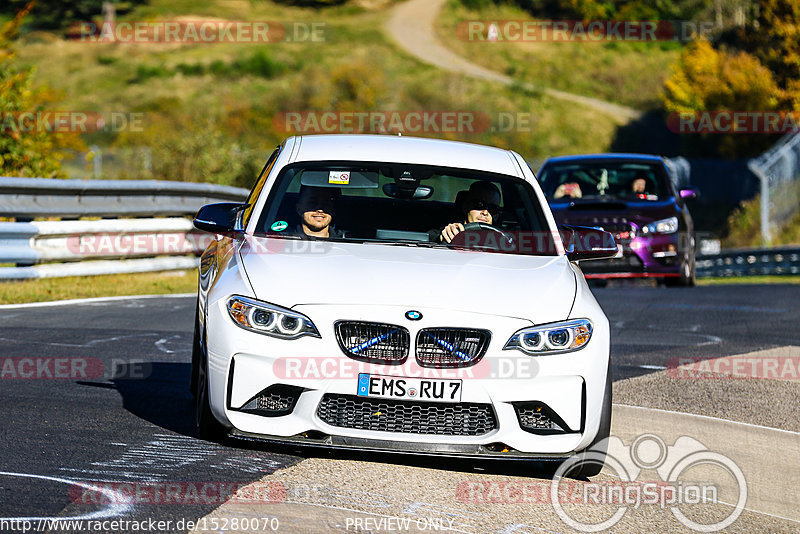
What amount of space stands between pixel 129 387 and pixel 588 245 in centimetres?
289

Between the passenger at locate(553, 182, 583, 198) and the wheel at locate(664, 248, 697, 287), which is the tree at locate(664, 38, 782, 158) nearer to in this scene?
the wheel at locate(664, 248, 697, 287)

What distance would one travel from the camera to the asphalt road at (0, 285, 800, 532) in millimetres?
5375

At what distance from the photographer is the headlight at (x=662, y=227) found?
15961 mm

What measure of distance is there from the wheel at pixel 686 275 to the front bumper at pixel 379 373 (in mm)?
11075

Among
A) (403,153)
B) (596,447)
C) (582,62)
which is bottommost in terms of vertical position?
(596,447)

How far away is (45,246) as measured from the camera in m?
13.5

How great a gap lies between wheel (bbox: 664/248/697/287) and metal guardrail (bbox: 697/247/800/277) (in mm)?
8024

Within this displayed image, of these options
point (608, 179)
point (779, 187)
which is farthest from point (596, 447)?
point (779, 187)

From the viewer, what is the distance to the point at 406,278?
595 cm

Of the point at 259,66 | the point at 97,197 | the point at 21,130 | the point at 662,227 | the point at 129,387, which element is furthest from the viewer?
the point at 259,66

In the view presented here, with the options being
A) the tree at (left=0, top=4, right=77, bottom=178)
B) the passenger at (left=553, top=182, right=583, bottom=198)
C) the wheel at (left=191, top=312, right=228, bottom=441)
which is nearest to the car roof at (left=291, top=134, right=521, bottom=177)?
the wheel at (left=191, top=312, right=228, bottom=441)

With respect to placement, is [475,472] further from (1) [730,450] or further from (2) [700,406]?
(2) [700,406]

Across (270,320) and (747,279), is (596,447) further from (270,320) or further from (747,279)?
(747,279)

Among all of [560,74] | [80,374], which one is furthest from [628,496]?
[560,74]
